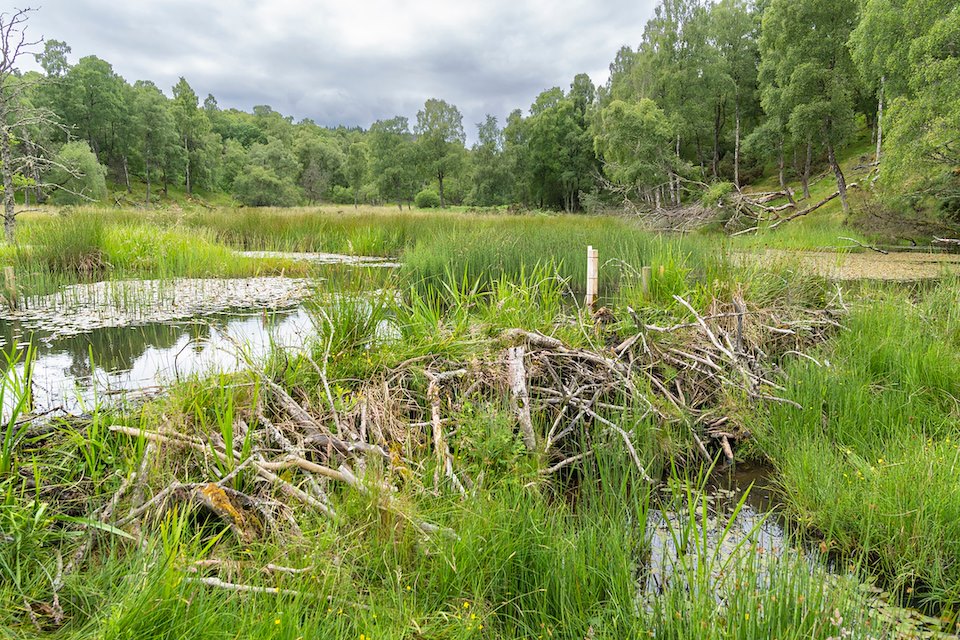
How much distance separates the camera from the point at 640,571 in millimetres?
2232

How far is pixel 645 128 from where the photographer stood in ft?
80.8

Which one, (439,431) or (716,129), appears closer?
(439,431)

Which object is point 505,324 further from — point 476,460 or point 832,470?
point 832,470

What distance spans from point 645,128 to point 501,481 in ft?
83.7

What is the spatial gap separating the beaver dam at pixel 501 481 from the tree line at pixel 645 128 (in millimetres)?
5837

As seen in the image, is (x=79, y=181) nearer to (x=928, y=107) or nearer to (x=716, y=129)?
(x=716, y=129)

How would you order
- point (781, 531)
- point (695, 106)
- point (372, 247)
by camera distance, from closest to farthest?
point (781, 531), point (372, 247), point (695, 106)

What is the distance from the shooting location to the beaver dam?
64.2 inches

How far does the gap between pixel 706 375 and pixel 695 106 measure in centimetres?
2854

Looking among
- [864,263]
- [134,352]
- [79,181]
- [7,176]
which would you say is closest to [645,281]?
[134,352]

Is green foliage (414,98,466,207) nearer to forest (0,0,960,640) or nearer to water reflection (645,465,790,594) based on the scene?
forest (0,0,960,640)

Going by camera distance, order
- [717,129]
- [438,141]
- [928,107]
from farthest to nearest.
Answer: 1. [438,141]
2. [717,129]
3. [928,107]

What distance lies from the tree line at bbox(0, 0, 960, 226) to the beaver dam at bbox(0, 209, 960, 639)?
19.1ft

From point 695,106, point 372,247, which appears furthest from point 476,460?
Answer: point 695,106
